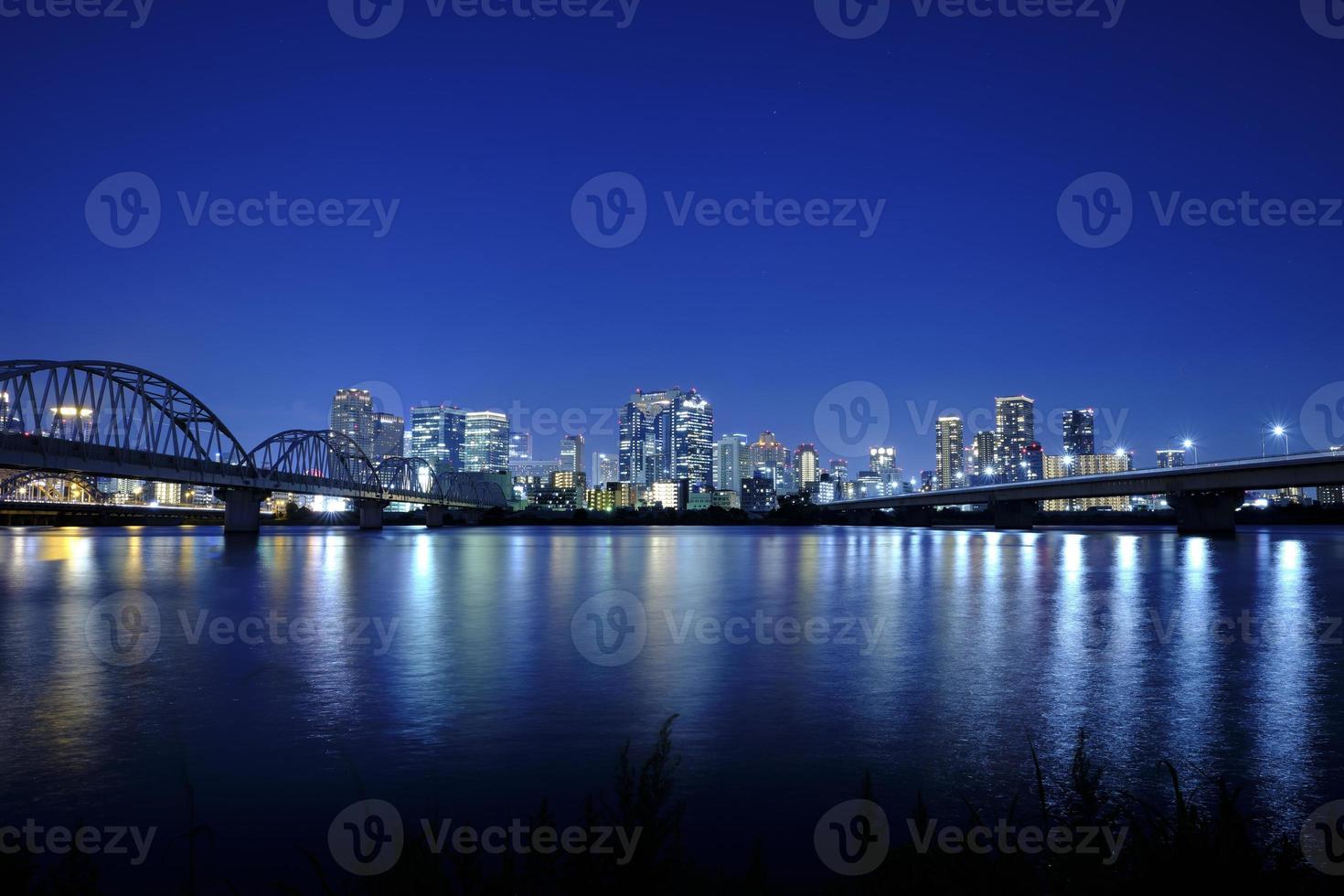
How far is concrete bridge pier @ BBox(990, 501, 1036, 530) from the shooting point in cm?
13862

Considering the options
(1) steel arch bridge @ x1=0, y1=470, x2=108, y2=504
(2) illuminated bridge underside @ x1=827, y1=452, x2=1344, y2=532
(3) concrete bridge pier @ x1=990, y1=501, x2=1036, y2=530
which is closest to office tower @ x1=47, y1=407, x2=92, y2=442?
(1) steel arch bridge @ x1=0, y1=470, x2=108, y2=504

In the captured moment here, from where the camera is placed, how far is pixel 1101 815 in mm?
8383

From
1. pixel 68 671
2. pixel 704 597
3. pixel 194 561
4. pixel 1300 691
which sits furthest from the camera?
pixel 194 561

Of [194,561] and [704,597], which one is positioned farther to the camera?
[194,561]

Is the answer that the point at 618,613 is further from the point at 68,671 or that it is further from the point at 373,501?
the point at 373,501

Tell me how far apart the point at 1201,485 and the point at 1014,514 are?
54.1 metres

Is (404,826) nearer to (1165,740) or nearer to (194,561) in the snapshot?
(1165,740)

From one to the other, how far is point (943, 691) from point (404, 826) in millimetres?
9894

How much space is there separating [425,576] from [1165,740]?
36692 millimetres

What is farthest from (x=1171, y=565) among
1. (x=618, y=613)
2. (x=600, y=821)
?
(x=600, y=821)

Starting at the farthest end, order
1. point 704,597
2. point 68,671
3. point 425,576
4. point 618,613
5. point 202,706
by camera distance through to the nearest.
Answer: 1. point 425,576
2. point 704,597
3. point 618,613
4. point 68,671
5. point 202,706

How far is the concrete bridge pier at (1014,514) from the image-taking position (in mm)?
138625

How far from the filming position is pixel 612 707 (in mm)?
13531

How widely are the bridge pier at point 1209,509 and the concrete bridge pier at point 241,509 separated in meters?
105
